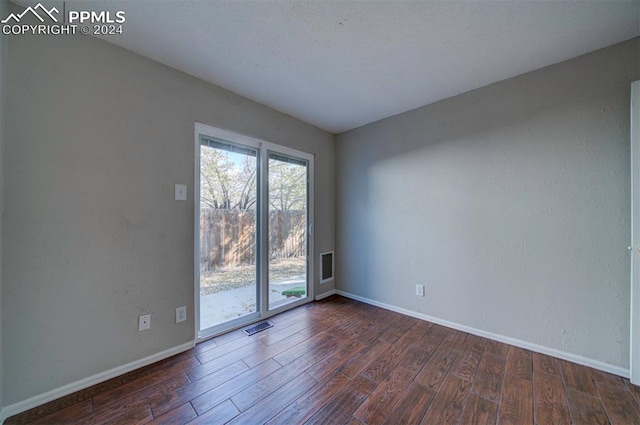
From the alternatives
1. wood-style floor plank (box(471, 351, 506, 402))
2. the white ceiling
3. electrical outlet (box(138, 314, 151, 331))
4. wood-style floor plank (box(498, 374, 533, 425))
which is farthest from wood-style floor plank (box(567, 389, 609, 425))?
electrical outlet (box(138, 314, 151, 331))

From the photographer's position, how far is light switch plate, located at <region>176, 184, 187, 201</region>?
2.02 meters

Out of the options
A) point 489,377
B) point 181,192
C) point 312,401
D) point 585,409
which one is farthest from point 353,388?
point 181,192

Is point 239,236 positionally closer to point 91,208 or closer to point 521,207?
point 91,208

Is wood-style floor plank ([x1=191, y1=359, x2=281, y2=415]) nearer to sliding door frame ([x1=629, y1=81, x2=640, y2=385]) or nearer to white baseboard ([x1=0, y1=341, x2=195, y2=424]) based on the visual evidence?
white baseboard ([x1=0, y1=341, x2=195, y2=424])

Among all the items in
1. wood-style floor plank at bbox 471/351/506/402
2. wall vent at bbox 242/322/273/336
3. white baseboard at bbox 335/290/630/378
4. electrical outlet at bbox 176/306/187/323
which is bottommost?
wall vent at bbox 242/322/273/336

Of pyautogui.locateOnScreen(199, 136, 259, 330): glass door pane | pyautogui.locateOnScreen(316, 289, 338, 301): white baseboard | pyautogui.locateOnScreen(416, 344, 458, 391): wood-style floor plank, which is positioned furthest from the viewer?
pyautogui.locateOnScreen(316, 289, 338, 301): white baseboard

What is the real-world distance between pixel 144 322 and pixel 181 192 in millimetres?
1054

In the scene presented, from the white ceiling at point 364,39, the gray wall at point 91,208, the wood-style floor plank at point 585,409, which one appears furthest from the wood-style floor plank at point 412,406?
the white ceiling at point 364,39

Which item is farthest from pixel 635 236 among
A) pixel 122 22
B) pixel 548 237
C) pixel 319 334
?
pixel 122 22

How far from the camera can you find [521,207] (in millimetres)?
2088

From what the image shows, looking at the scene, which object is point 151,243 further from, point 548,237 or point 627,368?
point 627,368

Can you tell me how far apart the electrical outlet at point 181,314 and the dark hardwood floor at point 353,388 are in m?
0.28

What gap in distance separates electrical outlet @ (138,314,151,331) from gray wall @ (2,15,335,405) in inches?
1.3

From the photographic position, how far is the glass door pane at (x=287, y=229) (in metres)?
2.79
